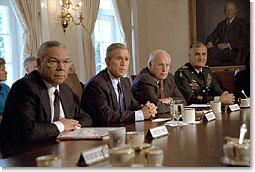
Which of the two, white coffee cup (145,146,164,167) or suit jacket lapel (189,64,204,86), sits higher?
suit jacket lapel (189,64,204,86)

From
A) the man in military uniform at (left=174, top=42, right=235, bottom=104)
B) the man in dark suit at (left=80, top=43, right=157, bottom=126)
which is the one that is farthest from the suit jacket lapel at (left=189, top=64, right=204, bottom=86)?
the man in dark suit at (left=80, top=43, right=157, bottom=126)

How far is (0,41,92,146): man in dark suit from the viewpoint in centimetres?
204

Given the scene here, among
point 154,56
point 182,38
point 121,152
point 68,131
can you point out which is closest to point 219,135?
point 121,152

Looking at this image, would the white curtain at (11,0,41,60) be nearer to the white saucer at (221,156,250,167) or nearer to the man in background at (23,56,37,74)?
the man in background at (23,56,37,74)

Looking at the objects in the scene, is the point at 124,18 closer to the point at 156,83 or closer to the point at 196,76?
the point at 196,76

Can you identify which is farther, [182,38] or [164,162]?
[182,38]

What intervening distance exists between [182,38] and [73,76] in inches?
161

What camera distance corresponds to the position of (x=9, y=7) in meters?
5.31

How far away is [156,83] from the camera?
364cm

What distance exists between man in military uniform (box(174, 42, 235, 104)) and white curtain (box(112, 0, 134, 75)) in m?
3.12

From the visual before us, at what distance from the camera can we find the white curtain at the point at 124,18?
7355mm

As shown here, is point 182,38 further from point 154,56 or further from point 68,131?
point 68,131

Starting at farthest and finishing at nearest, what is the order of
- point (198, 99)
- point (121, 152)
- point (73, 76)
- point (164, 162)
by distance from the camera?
point (73, 76)
point (198, 99)
point (164, 162)
point (121, 152)

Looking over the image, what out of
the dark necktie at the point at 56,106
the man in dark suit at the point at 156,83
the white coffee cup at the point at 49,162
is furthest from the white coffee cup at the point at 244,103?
the white coffee cup at the point at 49,162
